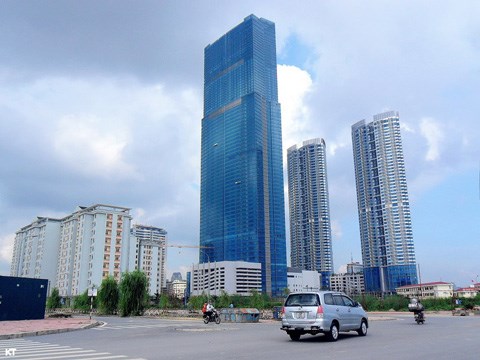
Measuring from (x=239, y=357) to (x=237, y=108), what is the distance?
166623mm

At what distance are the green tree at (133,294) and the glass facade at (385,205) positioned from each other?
422 feet

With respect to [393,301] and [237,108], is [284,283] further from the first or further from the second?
[393,301]

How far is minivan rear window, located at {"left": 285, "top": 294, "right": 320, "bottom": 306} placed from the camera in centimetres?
1416

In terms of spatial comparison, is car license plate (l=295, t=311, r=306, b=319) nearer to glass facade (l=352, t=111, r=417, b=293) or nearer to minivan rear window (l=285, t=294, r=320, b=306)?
minivan rear window (l=285, t=294, r=320, b=306)

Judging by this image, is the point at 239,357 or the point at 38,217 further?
the point at 38,217

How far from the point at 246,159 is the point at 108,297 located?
4535 inches

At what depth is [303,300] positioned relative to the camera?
14492 millimetres

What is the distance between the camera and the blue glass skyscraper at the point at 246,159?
16512 centimetres

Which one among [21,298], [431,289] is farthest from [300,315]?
[431,289]

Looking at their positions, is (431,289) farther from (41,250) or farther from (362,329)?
(362,329)

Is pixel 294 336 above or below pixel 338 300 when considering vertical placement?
below

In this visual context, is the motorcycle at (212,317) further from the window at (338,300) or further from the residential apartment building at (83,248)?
the residential apartment building at (83,248)

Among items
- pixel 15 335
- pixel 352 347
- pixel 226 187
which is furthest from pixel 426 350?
pixel 226 187

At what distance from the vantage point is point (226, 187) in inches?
6762
